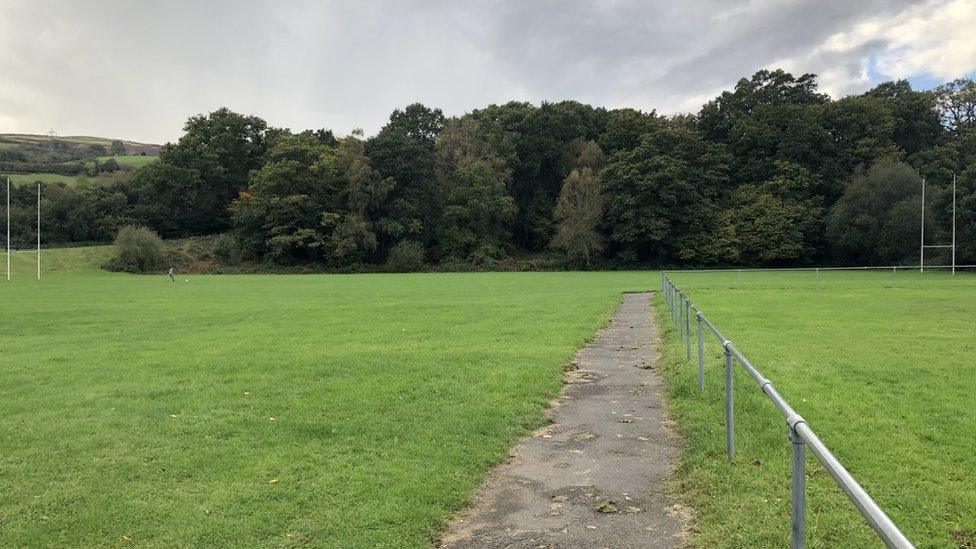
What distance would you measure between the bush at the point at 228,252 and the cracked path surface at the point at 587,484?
228 feet

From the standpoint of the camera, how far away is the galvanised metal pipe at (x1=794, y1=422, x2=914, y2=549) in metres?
1.76

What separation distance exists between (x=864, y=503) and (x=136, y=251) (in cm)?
7288

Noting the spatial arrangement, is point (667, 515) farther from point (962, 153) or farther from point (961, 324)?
point (962, 153)

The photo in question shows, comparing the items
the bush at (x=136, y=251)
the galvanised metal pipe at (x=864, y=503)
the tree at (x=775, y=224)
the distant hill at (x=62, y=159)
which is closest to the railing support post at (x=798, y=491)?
the galvanised metal pipe at (x=864, y=503)

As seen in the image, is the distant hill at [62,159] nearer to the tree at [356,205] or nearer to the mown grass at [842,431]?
the tree at [356,205]

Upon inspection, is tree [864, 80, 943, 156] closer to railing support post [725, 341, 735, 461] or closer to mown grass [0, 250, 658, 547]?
mown grass [0, 250, 658, 547]

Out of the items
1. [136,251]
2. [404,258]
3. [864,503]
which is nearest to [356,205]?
[404,258]

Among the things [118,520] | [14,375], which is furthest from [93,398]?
[118,520]

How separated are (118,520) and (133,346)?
1106 cm

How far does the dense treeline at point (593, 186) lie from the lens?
67.0 m

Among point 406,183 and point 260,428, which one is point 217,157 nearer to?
point 406,183

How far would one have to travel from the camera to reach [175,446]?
21.9ft

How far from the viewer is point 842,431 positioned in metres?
6.74

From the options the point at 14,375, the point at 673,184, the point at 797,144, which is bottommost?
the point at 14,375
